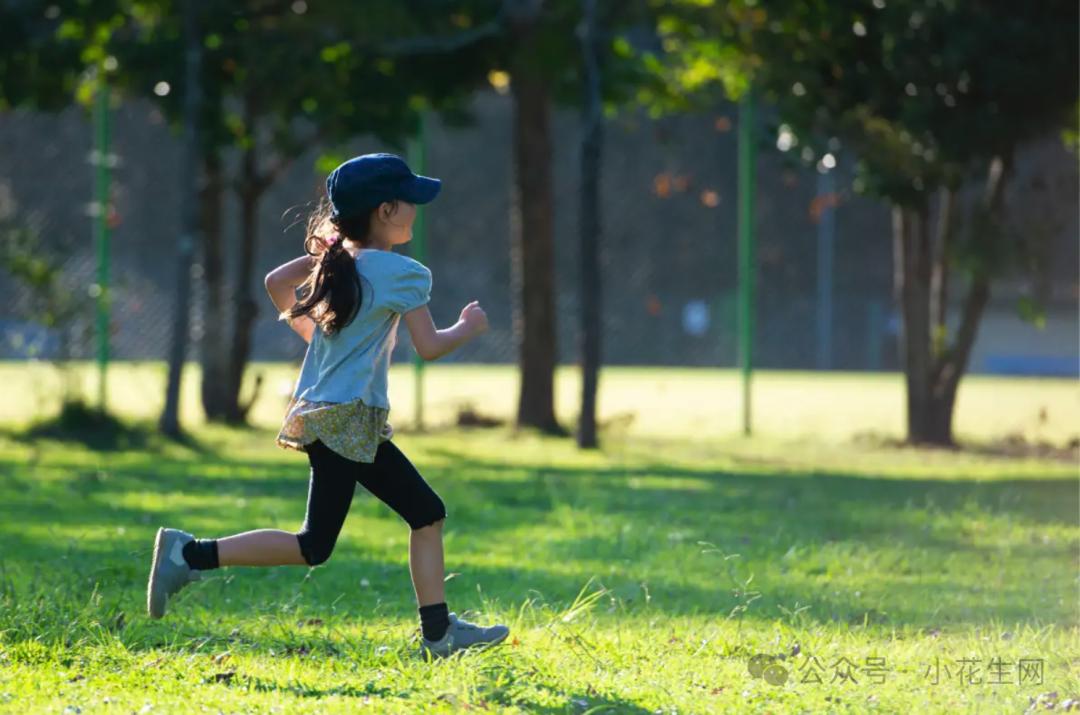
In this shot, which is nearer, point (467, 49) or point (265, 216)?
point (467, 49)

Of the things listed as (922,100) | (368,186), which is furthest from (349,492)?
(922,100)

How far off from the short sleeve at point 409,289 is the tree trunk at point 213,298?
9.65 metres

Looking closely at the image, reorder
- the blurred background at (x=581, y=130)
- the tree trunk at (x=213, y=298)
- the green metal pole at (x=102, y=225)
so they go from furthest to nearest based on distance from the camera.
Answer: the tree trunk at (x=213, y=298) < the green metal pole at (x=102, y=225) < the blurred background at (x=581, y=130)

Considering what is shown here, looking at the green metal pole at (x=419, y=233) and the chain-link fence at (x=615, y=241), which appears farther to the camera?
the chain-link fence at (x=615, y=241)

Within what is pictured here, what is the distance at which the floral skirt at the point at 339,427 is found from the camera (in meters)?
4.68

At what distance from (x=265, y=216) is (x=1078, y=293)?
12009mm

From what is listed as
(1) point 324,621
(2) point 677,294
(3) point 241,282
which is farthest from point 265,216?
(1) point 324,621

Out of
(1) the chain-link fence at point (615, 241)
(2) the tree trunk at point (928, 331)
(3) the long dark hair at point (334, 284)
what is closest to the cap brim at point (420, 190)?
(3) the long dark hair at point (334, 284)

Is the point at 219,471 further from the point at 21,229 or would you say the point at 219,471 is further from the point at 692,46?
the point at 692,46

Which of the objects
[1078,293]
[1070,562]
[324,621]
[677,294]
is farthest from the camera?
[677,294]

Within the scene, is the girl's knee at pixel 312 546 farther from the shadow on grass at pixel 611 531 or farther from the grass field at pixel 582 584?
the shadow on grass at pixel 611 531

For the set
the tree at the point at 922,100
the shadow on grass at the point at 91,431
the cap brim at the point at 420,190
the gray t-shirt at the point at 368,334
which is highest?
the tree at the point at 922,100

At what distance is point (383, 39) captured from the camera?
12570mm

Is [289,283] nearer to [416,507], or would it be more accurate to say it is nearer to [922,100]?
[416,507]
